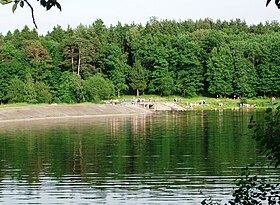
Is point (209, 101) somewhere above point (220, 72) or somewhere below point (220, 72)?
below

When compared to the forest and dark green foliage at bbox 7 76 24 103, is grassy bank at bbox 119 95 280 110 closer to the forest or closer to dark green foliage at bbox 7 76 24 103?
the forest

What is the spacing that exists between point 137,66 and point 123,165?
84324 millimetres

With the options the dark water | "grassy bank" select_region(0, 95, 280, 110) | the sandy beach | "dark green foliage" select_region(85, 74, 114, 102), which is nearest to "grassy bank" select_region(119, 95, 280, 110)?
"grassy bank" select_region(0, 95, 280, 110)

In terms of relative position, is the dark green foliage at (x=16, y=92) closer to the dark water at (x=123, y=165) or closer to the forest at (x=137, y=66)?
the forest at (x=137, y=66)

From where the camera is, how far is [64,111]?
8475 centimetres

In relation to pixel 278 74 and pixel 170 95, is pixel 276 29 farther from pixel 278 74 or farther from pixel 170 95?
pixel 170 95

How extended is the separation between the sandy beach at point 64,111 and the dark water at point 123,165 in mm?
23245

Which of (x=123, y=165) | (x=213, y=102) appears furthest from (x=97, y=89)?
(x=123, y=165)

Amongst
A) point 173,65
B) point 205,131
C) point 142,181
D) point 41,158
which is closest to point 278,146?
point 142,181

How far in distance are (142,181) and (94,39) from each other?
3669 inches

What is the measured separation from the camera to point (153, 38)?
122750 millimetres

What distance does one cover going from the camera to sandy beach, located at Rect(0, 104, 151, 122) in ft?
252

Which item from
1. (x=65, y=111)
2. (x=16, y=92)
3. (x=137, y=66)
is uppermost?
(x=137, y=66)

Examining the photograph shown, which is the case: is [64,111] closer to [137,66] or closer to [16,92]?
[16,92]
